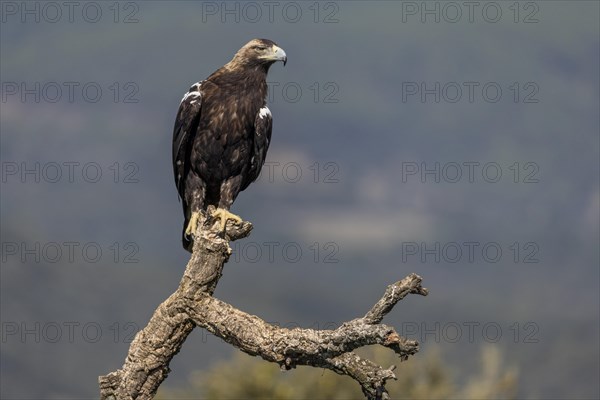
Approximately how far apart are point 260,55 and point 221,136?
130cm

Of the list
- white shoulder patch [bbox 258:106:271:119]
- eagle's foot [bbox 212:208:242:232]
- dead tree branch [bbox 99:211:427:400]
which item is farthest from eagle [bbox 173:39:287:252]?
dead tree branch [bbox 99:211:427:400]

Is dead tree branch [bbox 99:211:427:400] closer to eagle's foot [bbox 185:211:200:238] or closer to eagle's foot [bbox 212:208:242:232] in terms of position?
eagle's foot [bbox 212:208:242:232]

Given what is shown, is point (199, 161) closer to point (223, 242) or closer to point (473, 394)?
point (223, 242)

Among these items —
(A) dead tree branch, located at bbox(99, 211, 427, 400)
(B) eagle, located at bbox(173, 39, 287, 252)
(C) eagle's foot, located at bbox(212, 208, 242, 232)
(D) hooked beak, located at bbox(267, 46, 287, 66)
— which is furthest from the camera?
(D) hooked beak, located at bbox(267, 46, 287, 66)

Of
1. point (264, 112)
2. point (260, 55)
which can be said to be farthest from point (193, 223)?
point (260, 55)

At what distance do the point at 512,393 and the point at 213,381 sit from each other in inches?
211

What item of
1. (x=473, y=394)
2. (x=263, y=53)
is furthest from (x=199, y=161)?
(x=473, y=394)

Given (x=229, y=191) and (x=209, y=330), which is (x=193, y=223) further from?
(x=209, y=330)

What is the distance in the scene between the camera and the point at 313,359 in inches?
306

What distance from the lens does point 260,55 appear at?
38.3 feet

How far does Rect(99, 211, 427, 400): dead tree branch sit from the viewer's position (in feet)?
25.2

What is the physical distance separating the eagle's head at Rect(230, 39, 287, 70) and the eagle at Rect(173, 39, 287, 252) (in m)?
0.01

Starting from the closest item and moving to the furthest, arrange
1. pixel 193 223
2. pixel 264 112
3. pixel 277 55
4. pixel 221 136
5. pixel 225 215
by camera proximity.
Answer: pixel 225 215, pixel 221 136, pixel 193 223, pixel 264 112, pixel 277 55

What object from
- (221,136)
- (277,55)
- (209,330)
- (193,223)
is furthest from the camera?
(277,55)
